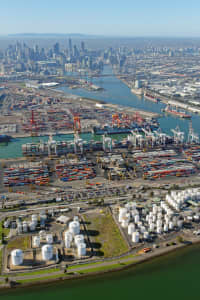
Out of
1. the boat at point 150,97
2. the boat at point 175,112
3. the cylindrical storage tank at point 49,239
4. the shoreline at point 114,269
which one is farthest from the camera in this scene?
the boat at point 150,97

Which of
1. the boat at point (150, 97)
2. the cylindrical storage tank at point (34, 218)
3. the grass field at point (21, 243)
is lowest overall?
the grass field at point (21, 243)

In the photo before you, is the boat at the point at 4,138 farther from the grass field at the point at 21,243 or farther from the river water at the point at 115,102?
the grass field at the point at 21,243

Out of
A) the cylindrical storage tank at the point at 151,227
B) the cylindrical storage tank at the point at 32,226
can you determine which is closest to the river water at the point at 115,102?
the cylindrical storage tank at the point at 32,226

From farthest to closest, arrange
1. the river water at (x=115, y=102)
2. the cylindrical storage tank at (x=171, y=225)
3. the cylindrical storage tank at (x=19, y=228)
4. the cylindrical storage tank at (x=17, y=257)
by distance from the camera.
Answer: the river water at (x=115, y=102) < the cylindrical storage tank at (x=171, y=225) < the cylindrical storage tank at (x=19, y=228) < the cylindrical storage tank at (x=17, y=257)

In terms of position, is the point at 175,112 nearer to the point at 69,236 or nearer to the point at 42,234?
the point at 69,236

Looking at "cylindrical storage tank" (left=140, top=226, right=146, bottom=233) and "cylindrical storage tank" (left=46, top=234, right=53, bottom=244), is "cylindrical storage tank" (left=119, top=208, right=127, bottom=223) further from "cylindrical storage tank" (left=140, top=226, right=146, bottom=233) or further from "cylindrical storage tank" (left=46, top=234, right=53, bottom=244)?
"cylindrical storage tank" (left=46, top=234, right=53, bottom=244)

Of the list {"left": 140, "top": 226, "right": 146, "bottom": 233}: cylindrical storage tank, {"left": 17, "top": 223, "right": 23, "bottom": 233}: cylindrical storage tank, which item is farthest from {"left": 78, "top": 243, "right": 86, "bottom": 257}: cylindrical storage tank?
{"left": 17, "top": 223, "right": 23, "bottom": 233}: cylindrical storage tank
